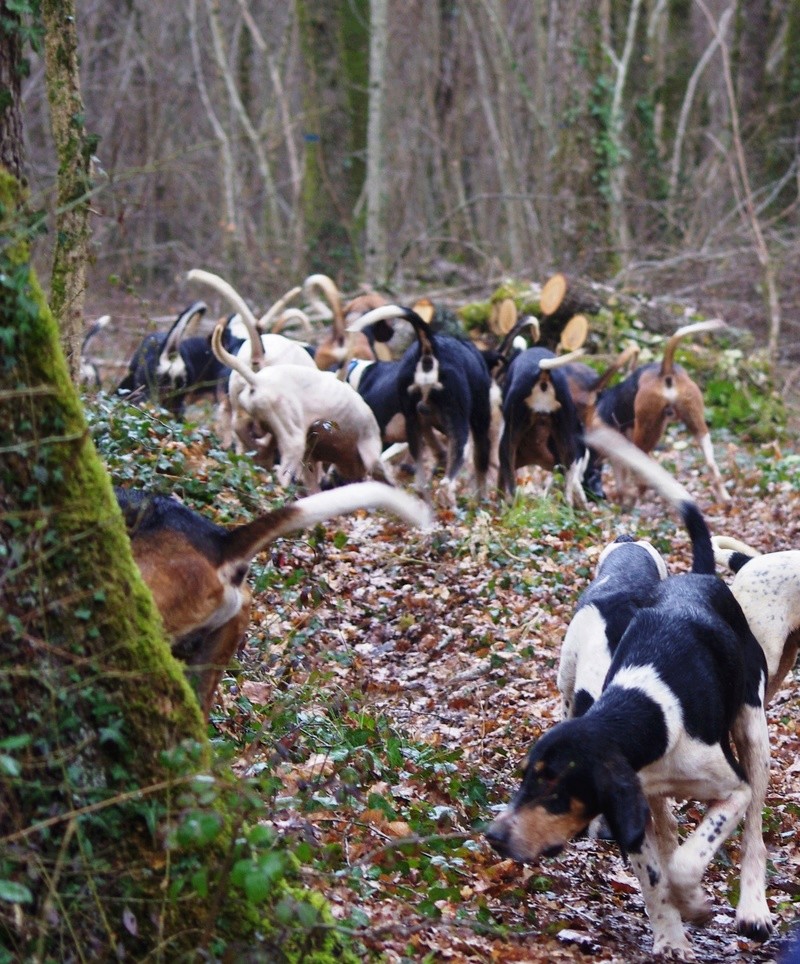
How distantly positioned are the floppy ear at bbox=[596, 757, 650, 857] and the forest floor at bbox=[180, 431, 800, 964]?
1.69 feet

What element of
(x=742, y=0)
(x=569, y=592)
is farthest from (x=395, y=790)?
(x=742, y=0)

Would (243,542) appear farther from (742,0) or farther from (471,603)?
(742,0)

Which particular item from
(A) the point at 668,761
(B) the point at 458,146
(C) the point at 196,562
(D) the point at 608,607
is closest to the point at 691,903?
(A) the point at 668,761

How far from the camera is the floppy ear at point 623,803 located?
423 cm

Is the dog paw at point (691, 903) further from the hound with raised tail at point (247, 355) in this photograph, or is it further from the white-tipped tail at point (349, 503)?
the hound with raised tail at point (247, 355)

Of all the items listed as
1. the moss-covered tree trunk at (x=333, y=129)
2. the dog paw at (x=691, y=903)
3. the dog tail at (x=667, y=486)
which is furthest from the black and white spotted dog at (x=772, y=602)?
the moss-covered tree trunk at (x=333, y=129)

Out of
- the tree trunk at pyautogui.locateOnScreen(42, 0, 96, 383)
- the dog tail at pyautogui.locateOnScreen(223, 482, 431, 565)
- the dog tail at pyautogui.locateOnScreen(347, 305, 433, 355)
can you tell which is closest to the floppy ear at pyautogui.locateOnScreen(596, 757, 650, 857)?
the dog tail at pyautogui.locateOnScreen(223, 482, 431, 565)

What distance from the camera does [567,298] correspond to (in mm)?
17328

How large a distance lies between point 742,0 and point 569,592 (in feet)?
71.2

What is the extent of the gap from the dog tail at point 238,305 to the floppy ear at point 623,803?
20.6 feet

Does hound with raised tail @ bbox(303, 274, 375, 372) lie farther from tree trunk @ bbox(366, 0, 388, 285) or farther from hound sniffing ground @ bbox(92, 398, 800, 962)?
tree trunk @ bbox(366, 0, 388, 285)

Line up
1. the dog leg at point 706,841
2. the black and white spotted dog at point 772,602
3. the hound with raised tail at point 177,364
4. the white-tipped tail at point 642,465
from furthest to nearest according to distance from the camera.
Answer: the hound with raised tail at point 177,364 → the black and white spotted dog at point 772,602 → the white-tipped tail at point 642,465 → the dog leg at point 706,841

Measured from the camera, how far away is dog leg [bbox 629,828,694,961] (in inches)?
181

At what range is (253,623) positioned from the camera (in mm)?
7129
